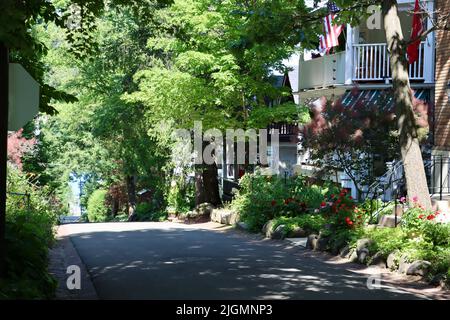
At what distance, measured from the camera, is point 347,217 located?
16.2m

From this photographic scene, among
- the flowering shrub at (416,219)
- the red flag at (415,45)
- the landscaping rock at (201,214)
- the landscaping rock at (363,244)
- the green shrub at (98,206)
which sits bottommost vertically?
the green shrub at (98,206)

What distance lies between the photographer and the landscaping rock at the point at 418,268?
12.1 metres

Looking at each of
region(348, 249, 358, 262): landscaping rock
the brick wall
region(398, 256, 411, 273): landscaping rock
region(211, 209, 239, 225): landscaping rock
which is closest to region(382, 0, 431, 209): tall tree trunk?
region(348, 249, 358, 262): landscaping rock

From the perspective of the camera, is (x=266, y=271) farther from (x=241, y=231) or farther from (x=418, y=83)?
(x=418, y=83)

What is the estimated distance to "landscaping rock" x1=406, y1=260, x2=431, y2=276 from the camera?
39.5ft

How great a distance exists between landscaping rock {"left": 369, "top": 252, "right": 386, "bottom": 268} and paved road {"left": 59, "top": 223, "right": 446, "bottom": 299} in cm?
33

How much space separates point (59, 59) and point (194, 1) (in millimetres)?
12641

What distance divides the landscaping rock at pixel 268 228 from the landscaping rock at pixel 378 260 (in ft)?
20.7

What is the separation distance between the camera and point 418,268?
12.2m

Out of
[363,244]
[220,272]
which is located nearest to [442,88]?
[363,244]

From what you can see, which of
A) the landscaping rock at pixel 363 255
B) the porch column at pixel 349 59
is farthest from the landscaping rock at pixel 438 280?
the porch column at pixel 349 59

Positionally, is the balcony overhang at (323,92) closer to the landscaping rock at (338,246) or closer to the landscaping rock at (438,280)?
the landscaping rock at (338,246)

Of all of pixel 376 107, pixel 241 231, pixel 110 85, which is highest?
pixel 110 85
